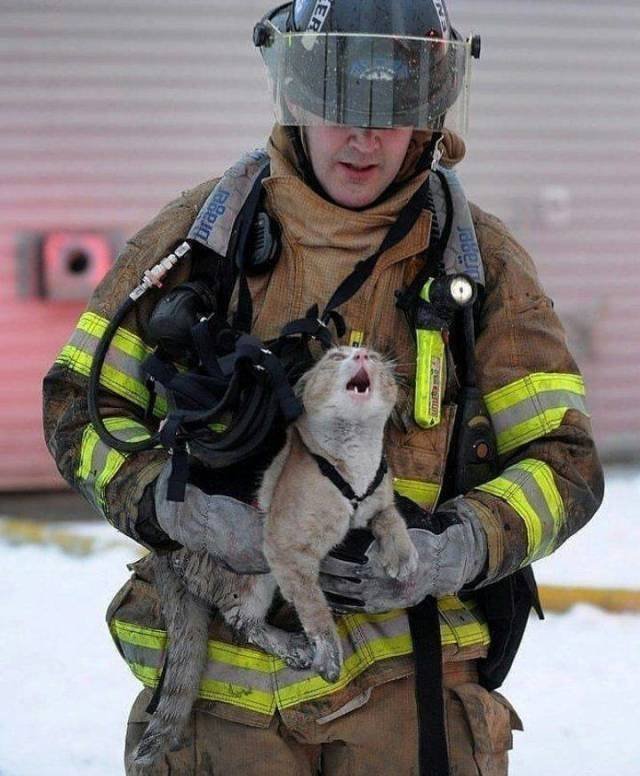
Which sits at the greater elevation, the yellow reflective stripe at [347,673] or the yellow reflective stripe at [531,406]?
the yellow reflective stripe at [531,406]

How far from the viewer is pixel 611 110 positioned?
807 centimetres

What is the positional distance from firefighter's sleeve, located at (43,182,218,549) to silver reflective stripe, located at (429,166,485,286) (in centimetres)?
49

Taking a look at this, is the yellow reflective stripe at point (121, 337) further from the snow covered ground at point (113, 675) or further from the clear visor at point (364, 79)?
the snow covered ground at point (113, 675)

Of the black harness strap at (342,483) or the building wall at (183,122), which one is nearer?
the black harness strap at (342,483)

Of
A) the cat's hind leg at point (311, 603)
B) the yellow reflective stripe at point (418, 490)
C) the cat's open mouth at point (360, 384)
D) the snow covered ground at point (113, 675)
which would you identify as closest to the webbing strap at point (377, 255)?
the cat's open mouth at point (360, 384)

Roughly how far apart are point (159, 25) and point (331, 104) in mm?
5183

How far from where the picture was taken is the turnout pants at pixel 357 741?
251 cm

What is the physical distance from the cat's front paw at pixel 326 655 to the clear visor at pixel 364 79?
0.97 metres

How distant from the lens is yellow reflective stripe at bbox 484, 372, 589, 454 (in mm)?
2545

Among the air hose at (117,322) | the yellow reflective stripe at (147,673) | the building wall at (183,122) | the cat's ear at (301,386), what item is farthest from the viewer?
the building wall at (183,122)

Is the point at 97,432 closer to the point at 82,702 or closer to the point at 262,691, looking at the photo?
the point at 262,691

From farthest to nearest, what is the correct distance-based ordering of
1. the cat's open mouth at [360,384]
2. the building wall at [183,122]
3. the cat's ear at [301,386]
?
the building wall at [183,122] → the cat's ear at [301,386] → the cat's open mouth at [360,384]

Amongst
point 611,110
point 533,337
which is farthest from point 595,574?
point 533,337

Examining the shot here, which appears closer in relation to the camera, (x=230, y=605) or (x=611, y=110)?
(x=230, y=605)
